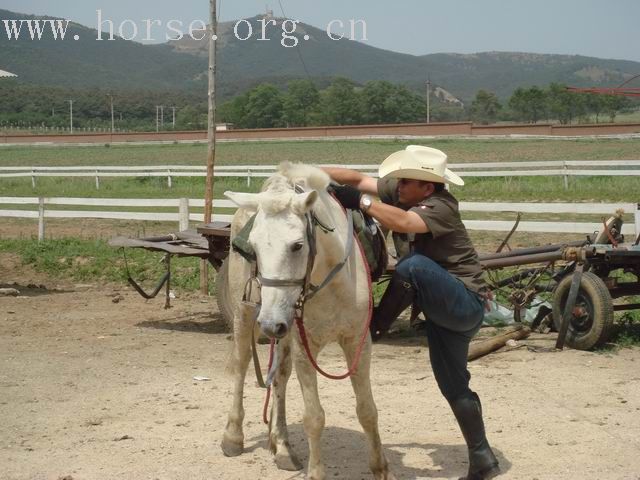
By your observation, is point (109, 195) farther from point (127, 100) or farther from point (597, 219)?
point (127, 100)

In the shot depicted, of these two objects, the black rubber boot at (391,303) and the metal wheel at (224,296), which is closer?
the black rubber boot at (391,303)

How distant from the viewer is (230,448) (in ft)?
18.8

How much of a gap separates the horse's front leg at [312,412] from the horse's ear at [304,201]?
0.93 metres

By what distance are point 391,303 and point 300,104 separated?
9828 cm

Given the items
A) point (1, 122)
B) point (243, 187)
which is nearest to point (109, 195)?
point (243, 187)

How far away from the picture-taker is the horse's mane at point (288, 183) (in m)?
4.26

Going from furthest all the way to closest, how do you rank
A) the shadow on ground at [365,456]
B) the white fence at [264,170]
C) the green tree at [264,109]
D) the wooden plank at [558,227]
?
1. the green tree at [264,109]
2. the white fence at [264,170]
3. the wooden plank at [558,227]
4. the shadow on ground at [365,456]

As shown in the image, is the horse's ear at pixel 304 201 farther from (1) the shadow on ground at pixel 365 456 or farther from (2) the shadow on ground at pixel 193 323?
(2) the shadow on ground at pixel 193 323

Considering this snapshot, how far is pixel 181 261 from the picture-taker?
43.7 feet

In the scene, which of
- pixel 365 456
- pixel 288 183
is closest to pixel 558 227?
pixel 365 456

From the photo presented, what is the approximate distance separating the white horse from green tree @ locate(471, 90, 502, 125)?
127 metres

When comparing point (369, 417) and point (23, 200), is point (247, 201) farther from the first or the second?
point (23, 200)

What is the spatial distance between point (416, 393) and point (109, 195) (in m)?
19.2

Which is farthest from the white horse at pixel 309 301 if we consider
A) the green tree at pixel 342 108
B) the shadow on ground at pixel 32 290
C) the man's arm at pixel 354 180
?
the green tree at pixel 342 108
